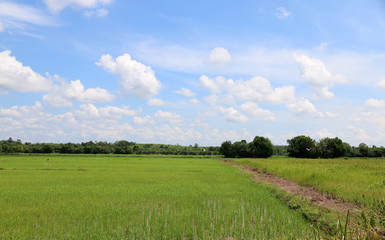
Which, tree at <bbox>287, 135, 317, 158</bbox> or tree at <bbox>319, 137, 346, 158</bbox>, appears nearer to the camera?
tree at <bbox>319, 137, 346, 158</bbox>

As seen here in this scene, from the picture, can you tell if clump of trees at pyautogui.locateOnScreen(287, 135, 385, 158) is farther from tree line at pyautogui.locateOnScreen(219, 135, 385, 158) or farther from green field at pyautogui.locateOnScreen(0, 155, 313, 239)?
green field at pyautogui.locateOnScreen(0, 155, 313, 239)

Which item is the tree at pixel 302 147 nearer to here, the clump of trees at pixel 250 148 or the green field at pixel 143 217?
the clump of trees at pixel 250 148

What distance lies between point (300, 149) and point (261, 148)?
11942mm

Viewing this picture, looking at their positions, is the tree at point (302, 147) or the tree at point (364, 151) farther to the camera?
the tree at point (364, 151)

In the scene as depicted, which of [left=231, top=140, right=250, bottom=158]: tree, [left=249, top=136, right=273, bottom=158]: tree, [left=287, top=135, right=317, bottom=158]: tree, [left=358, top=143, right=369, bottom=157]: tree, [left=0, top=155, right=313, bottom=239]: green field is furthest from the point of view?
[left=358, top=143, right=369, bottom=157]: tree

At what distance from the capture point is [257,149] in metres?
83.6

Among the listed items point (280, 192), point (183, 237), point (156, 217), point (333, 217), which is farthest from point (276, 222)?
point (280, 192)

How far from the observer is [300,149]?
3216 inches

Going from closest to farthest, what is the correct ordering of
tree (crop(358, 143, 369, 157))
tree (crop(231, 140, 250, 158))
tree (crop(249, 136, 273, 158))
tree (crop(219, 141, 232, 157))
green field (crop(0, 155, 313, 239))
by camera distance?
green field (crop(0, 155, 313, 239)) → tree (crop(249, 136, 273, 158)) → tree (crop(231, 140, 250, 158)) → tree (crop(219, 141, 232, 157)) → tree (crop(358, 143, 369, 157))

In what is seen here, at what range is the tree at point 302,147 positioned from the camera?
79200mm

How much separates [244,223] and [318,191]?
8932mm

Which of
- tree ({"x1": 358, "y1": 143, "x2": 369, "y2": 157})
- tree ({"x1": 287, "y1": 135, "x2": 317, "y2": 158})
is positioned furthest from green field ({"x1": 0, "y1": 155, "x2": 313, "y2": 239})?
tree ({"x1": 358, "y1": 143, "x2": 369, "y2": 157})

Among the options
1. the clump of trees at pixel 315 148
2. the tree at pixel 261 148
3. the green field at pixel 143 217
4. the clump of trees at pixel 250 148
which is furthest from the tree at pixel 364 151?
the green field at pixel 143 217

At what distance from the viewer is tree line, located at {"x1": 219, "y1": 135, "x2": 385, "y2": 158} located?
3066 inches
